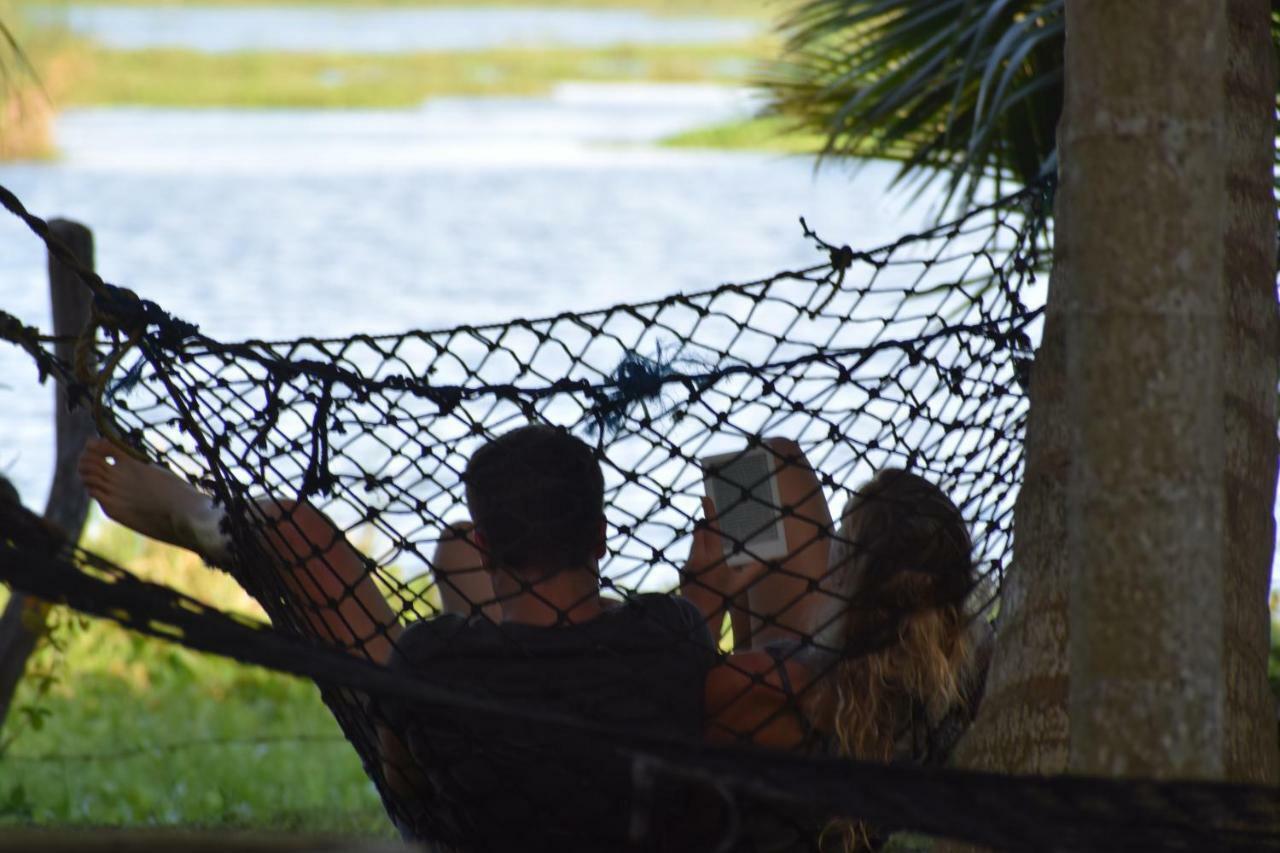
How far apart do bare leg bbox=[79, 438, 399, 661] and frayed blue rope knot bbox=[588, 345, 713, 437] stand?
12.2 inches

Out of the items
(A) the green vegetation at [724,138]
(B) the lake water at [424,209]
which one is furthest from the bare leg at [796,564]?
(A) the green vegetation at [724,138]

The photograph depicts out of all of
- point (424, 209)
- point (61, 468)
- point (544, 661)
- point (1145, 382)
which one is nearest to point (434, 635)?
point (544, 661)

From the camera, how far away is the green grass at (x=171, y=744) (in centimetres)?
348

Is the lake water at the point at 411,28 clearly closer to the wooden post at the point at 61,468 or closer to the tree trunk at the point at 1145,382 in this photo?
the wooden post at the point at 61,468

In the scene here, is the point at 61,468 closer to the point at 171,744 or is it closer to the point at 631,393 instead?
the point at 171,744

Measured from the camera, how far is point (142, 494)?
193 cm

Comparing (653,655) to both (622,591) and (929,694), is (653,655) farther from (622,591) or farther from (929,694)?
(929,694)

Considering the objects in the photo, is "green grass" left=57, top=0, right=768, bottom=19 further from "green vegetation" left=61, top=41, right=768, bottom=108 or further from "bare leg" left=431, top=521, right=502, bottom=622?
"bare leg" left=431, top=521, right=502, bottom=622

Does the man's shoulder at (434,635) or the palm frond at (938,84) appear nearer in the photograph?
the man's shoulder at (434,635)

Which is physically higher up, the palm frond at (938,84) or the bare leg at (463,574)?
the palm frond at (938,84)

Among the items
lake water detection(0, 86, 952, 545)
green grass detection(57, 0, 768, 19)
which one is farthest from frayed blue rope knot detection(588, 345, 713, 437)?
green grass detection(57, 0, 768, 19)

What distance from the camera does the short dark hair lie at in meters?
1.71

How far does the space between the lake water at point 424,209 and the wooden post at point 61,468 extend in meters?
4.26

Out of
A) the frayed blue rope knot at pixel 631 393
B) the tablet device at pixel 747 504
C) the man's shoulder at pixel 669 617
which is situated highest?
the frayed blue rope knot at pixel 631 393
